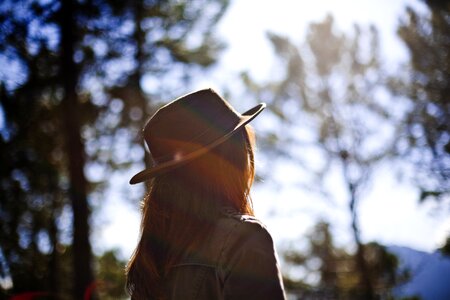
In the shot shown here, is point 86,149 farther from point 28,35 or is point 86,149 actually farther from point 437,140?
point 437,140

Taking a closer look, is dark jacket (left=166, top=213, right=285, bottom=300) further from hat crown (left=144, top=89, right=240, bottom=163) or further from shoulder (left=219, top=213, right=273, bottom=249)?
hat crown (left=144, top=89, right=240, bottom=163)

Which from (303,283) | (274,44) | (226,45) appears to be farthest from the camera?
(303,283)

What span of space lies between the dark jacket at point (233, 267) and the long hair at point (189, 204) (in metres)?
0.07

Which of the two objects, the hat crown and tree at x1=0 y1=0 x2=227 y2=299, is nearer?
the hat crown

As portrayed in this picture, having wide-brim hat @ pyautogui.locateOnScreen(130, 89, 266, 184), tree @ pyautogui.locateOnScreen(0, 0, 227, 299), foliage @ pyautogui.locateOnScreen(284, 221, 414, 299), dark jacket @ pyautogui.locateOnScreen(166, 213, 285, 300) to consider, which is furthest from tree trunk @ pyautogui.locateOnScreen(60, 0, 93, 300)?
foliage @ pyautogui.locateOnScreen(284, 221, 414, 299)

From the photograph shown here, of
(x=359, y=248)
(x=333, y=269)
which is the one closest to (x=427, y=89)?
(x=359, y=248)

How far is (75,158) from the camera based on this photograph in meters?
8.30

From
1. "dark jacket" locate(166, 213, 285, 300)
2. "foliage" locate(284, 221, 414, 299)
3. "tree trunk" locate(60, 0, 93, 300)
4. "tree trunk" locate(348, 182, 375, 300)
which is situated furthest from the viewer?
"foliage" locate(284, 221, 414, 299)

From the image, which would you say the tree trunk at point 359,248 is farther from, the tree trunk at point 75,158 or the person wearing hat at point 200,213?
the person wearing hat at point 200,213

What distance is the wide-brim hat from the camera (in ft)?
5.11

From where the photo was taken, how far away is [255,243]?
50.5 inches

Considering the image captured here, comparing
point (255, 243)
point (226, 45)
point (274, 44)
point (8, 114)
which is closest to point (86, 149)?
point (8, 114)

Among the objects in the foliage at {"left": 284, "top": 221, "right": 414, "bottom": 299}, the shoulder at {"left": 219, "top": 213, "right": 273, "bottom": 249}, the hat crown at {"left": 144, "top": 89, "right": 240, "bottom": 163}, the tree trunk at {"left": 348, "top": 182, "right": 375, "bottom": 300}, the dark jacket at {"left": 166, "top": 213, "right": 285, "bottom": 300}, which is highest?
the hat crown at {"left": 144, "top": 89, "right": 240, "bottom": 163}

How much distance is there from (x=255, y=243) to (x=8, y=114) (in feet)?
30.6
